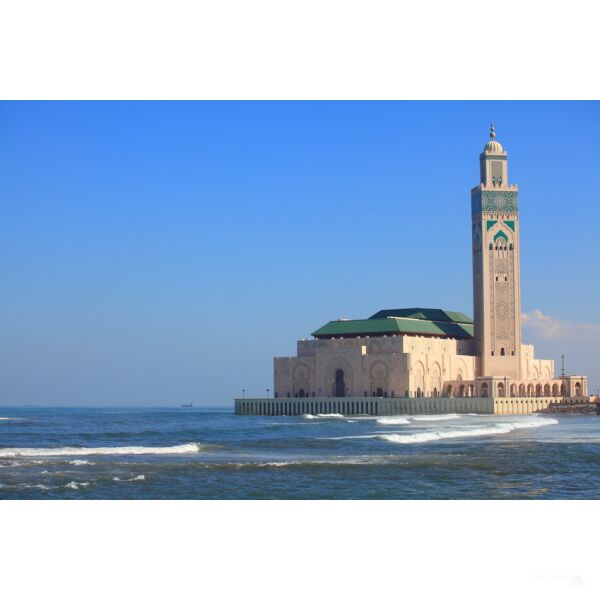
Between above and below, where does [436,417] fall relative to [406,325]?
below

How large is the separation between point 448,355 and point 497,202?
12571mm

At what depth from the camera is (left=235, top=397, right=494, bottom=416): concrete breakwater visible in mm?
70812

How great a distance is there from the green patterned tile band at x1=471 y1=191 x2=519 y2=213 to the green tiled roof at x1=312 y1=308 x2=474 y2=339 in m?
9.73

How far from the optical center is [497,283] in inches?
3081

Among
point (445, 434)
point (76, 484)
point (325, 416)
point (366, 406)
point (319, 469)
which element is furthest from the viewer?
point (366, 406)

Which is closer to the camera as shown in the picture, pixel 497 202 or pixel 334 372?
pixel 334 372

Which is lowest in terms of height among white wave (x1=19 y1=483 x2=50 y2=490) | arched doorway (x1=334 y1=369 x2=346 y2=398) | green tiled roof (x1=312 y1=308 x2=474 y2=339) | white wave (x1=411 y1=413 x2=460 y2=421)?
white wave (x1=411 y1=413 x2=460 y2=421)

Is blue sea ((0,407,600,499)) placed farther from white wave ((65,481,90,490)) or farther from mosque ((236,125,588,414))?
mosque ((236,125,588,414))

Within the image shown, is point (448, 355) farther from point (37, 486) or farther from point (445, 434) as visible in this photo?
point (37, 486)

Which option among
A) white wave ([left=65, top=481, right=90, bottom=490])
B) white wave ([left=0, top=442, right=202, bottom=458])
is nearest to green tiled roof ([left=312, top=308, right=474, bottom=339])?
white wave ([left=0, top=442, right=202, bottom=458])

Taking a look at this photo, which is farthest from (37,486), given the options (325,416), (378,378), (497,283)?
(497,283)

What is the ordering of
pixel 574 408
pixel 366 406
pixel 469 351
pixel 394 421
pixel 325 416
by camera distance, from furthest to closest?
pixel 469 351, pixel 366 406, pixel 574 408, pixel 325 416, pixel 394 421

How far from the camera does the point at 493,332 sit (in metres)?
78.2
